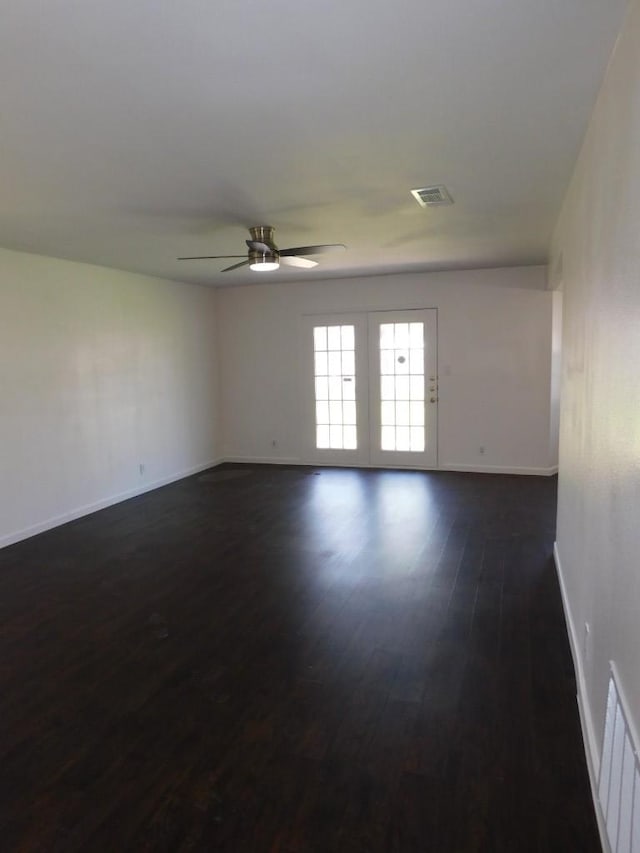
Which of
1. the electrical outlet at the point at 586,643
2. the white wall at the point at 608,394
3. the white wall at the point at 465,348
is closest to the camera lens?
the white wall at the point at 608,394

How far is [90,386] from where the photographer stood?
229 inches

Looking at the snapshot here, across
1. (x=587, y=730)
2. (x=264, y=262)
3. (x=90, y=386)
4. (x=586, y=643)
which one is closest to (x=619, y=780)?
(x=587, y=730)

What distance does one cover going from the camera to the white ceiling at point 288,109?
169cm

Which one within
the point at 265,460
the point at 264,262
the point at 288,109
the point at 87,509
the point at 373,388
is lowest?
the point at 87,509

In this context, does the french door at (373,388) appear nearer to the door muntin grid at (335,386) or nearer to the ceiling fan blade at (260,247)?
the door muntin grid at (335,386)

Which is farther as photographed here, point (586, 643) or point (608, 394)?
point (586, 643)

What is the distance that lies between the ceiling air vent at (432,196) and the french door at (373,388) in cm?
347

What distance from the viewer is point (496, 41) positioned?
1.82m

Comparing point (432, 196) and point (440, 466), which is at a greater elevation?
point (432, 196)

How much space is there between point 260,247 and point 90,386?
279 cm

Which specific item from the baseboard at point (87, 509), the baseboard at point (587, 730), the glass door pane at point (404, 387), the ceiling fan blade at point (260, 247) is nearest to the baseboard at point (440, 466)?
the glass door pane at point (404, 387)

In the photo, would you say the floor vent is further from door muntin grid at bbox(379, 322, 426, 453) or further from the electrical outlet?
door muntin grid at bbox(379, 322, 426, 453)

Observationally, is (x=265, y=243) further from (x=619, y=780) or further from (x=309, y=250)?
A: (x=619, y=780)

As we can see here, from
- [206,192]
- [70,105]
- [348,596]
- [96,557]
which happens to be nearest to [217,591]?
[348,596]
